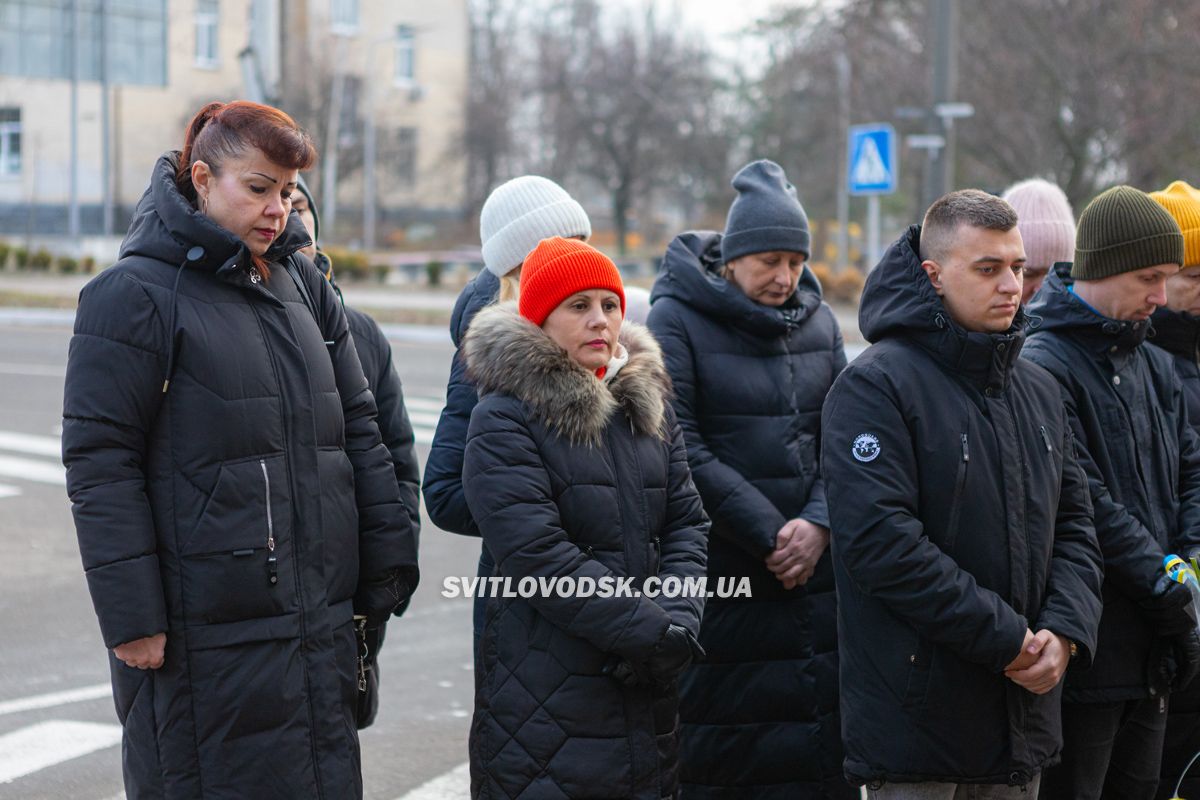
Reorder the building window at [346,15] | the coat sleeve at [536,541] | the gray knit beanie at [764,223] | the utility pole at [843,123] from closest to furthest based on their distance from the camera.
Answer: the coat sleeve at [536,541]
the gray knit beanie at [764,223]
the utility pole at [843,123]
the building window at [346,15]

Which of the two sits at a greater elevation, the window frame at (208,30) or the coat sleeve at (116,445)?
the window frame at (208,30)

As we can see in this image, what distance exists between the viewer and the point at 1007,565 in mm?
3541

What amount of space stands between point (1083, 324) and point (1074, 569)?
843 millimetres

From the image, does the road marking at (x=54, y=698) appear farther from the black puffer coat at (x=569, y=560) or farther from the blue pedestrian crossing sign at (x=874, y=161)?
the blue pedestrian crossing sign at (x=874, y=161)

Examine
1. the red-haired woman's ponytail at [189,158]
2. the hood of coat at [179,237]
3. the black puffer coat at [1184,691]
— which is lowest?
the black puffer coat at [1184,691]

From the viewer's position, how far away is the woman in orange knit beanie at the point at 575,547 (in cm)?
353

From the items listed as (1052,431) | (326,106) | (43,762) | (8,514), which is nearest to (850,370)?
(1052,431)

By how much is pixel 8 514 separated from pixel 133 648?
23.0ft

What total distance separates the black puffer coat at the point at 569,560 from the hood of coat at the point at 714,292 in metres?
0.92

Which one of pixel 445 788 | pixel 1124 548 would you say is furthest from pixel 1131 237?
pixel 445 788

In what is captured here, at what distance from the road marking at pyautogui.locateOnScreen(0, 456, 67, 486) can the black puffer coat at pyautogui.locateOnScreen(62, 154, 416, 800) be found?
780 cm

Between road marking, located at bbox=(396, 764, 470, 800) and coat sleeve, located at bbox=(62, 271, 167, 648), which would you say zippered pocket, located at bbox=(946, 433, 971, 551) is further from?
road marking, located at bbox=(396, 764, 470, 800)

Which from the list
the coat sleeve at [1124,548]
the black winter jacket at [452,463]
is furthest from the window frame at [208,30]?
the coat sleeve at [1124,548]

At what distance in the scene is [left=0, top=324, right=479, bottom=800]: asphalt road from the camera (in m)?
5.23
